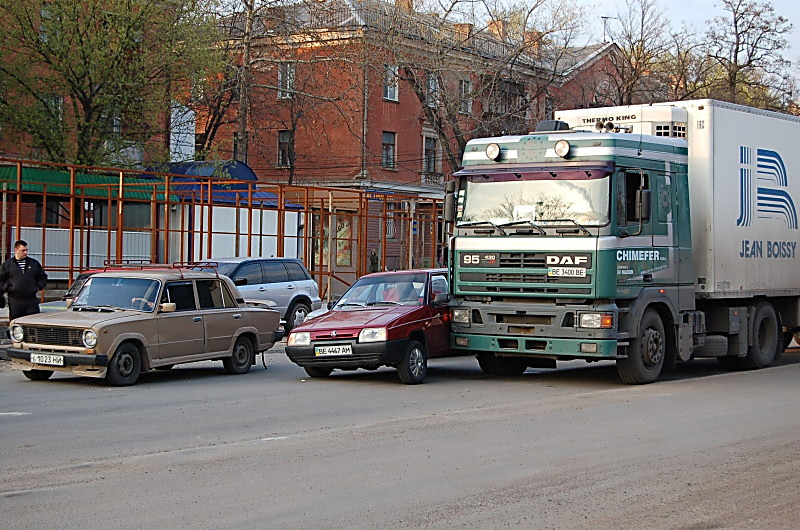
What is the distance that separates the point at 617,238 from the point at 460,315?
248 cm

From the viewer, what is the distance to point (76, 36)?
95.5 ft

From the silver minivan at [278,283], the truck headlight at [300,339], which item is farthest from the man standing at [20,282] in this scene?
the silver minivan at [278,283]

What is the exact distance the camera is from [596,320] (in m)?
14.4

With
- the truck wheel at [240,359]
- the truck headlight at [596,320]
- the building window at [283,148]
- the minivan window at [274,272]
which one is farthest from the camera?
the building window at [283,148]

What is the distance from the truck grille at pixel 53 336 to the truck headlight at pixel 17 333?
55 mm

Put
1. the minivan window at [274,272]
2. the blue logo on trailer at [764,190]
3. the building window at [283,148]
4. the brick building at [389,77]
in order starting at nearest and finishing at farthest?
the blue logo on trailer at [764,190], the minivan window at [274,272], the brick building at [389,77], the building window at [283,148]

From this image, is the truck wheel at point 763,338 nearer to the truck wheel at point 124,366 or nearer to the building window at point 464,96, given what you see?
the truck wheel at point 124,366

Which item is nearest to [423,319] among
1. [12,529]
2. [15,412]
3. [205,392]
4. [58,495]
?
[205,392]

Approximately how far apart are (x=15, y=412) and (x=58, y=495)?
467cm

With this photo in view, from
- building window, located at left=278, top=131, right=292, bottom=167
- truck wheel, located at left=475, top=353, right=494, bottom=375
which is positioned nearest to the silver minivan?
truck wheel, located at left=475, top=353, right=494, bottom=375

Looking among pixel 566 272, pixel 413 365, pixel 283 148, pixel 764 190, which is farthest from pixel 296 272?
pixel 283 148

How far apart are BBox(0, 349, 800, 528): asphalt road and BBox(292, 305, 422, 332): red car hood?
816mm

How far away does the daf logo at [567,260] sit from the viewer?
47.2 ft

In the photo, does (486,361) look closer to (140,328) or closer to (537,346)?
(537,346)
